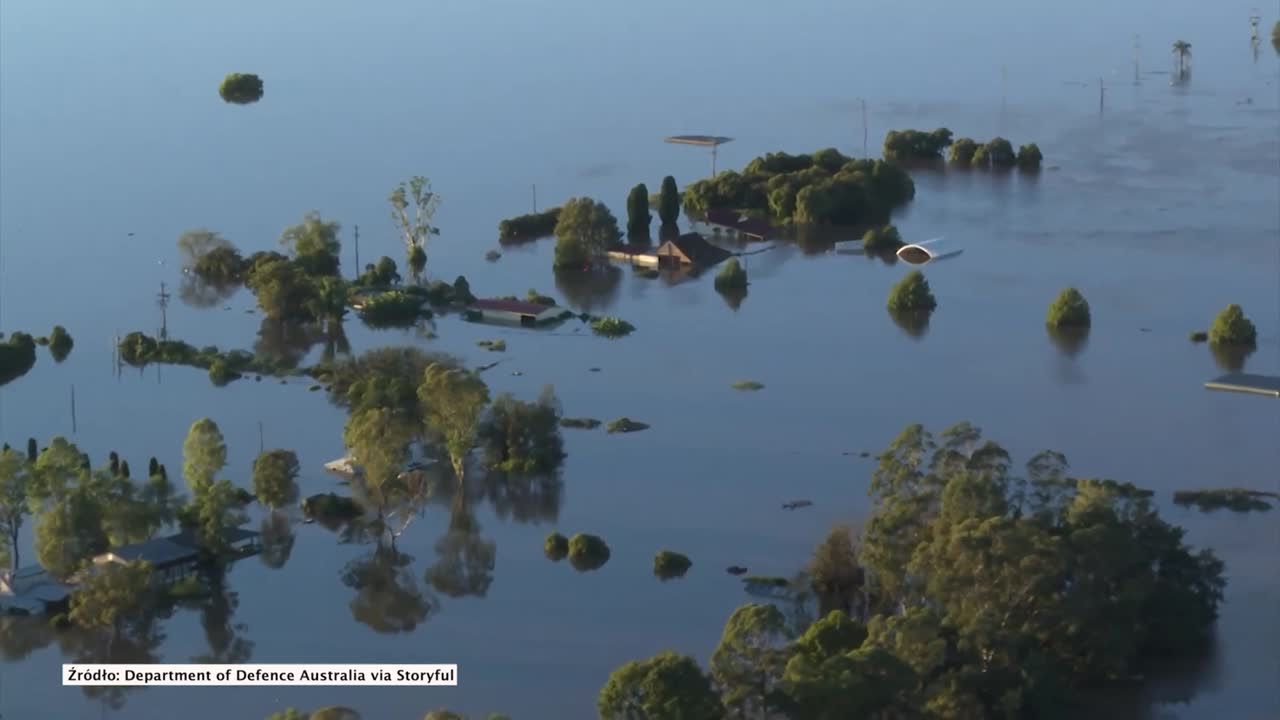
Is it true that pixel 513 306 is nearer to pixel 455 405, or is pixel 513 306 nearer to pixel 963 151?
pixel 455 405

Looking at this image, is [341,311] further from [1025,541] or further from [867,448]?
[1025,541]

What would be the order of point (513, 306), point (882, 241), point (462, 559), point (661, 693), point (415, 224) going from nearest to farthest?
point (661, 693), point (462, 559), point (513, 306), point (882, 241), point (415, 224)

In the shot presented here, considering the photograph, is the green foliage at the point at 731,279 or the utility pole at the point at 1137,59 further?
the utility pole at the point at 1137,59

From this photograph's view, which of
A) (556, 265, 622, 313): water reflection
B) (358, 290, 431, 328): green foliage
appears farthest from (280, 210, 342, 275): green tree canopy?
(556, 265, 622, 313): water reflection

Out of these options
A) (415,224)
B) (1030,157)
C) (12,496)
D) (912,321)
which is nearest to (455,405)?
(12,496)

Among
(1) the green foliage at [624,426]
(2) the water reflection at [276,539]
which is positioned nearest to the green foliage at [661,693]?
(2) the water reflection at [276,539]

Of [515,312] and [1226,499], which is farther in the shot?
[515,312]

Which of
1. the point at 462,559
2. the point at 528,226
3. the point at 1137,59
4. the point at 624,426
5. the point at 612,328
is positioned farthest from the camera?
the point at 1137,59

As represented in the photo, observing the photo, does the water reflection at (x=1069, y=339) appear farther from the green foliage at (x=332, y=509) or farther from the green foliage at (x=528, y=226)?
the green foliage at (x=332, y=509)
